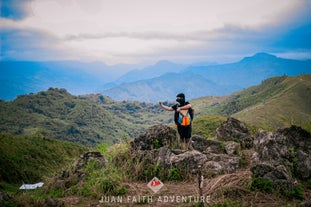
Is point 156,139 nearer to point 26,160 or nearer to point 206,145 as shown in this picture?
point 206,145

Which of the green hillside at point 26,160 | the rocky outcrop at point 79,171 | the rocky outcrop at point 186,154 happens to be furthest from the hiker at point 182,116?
the green hillside at point 26,160

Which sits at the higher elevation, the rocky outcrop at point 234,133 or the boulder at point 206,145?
the rocky outcrop at point 234,133

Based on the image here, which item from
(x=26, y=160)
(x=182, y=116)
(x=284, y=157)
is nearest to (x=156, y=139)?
(x=182, y=116)

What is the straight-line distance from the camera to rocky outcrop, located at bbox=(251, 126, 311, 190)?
8.28m

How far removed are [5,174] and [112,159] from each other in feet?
40.6

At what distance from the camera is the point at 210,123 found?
6562 centimetres

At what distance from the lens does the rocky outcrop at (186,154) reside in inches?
395

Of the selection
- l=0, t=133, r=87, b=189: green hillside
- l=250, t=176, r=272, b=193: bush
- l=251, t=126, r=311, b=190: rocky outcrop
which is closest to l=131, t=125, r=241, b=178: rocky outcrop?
l=251, t=126, r=311, b=190: rocky outcrop

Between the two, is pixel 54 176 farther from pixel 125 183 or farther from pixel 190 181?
pixel 190 181

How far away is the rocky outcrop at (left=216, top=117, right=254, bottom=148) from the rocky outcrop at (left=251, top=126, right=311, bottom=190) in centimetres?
130

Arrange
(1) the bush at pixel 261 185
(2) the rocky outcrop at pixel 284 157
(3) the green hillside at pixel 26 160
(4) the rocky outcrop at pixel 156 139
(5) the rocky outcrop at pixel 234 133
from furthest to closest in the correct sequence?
(3) the green hillside at pixel 26 160 < (5) the rocky outcrop at pixel 234 133 < (4) the rocky outcrop at pixel 156 139 < (2) the rocky outcrop at pixel 284 157 < (1) the bush at pixel 261 185

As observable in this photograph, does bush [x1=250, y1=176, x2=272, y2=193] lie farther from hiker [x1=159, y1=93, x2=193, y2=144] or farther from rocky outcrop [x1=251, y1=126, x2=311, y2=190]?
hiker [x1=159, y1=93, x2=193, y2=144]

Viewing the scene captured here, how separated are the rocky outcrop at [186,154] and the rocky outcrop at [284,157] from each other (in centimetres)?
107

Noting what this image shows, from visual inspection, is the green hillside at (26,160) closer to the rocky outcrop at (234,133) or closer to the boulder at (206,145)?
the boulder at (206,145)
